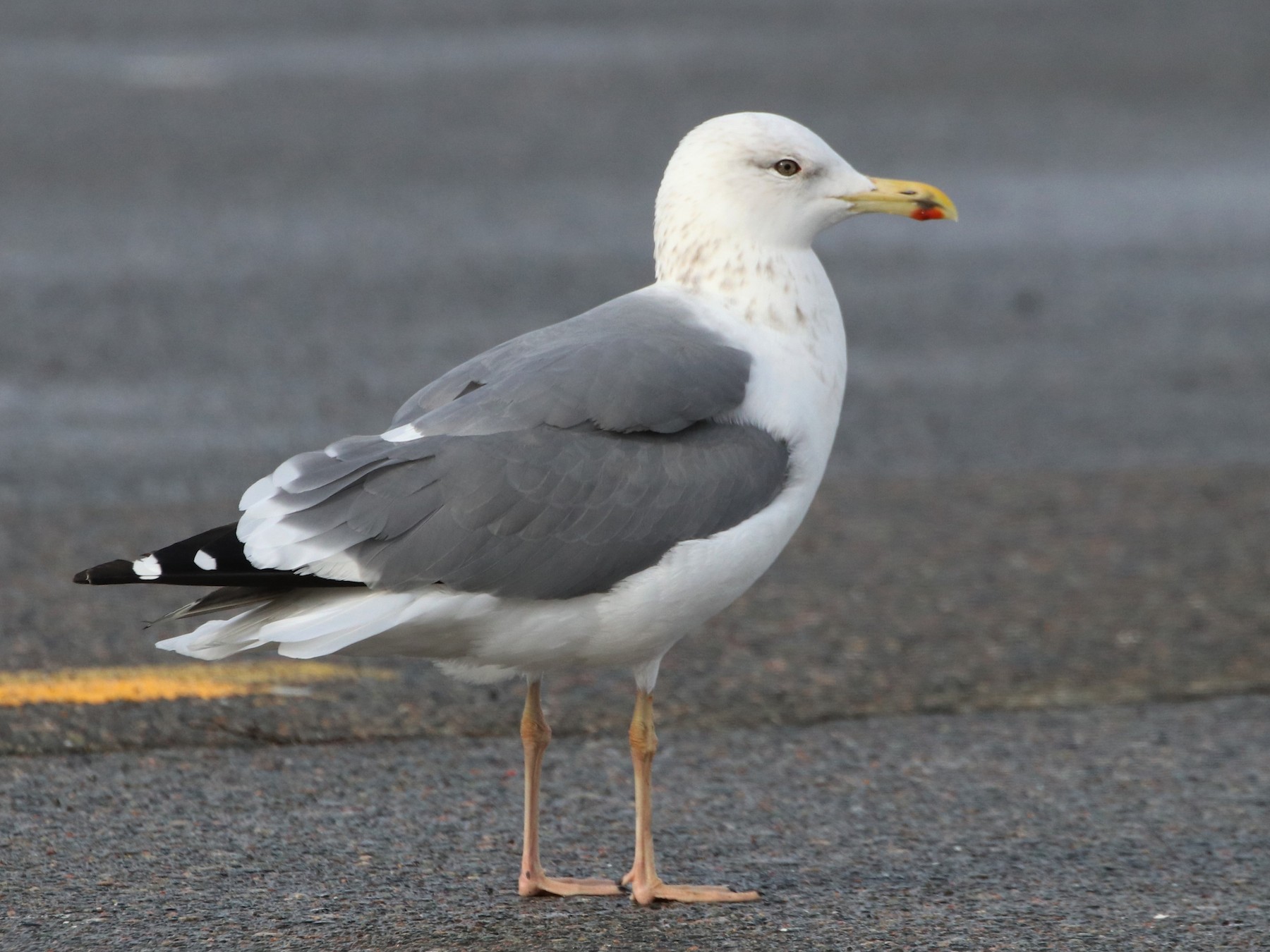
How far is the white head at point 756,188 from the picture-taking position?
396 centimetres

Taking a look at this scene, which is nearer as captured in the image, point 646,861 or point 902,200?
point 646,861

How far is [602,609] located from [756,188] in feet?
3.34

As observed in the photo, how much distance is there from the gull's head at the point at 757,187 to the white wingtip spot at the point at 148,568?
4.46ft

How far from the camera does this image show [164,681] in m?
4.64

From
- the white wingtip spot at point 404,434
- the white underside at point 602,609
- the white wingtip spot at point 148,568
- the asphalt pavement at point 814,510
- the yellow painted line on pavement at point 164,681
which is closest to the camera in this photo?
the white wingtip spot at point 148,568

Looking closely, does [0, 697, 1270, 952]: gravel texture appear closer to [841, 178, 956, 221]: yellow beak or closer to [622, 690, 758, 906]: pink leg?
[622, 690, 758, 906]: pink leg

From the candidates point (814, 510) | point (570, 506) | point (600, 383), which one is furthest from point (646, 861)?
point (814, 510)

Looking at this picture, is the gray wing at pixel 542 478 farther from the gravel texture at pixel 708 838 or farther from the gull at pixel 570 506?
the gravel texture at pixel 708 838

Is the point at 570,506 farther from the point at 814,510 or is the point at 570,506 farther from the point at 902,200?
the point at 814,510

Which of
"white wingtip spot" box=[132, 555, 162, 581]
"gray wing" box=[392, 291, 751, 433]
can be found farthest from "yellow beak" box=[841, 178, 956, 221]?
"white wingtip spot" box=[132, 555, 162, 581]

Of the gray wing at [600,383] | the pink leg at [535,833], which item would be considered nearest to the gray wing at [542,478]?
the gray wing at [600,383]

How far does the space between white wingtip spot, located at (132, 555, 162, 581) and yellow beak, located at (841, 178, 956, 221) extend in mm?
1671

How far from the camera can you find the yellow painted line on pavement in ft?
14.8

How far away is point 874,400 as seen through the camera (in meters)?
7.36
